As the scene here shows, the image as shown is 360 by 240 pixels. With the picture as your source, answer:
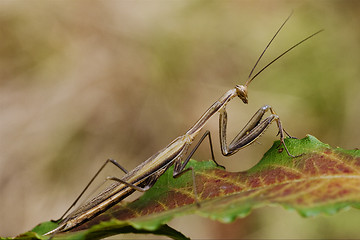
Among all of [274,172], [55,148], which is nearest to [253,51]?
[55,148]

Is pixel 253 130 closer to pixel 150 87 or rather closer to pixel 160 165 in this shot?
pixel 160 165

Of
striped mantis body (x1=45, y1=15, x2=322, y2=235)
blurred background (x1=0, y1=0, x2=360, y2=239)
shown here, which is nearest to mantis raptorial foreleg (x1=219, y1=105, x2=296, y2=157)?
striped mantis body (x1=45, y1=15, x2=322, y2=235)

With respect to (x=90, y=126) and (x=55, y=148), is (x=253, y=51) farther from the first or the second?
(x=55, y=148)

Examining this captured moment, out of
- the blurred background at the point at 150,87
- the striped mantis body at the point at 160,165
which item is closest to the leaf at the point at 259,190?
the striped mantis body at the point at 160,165

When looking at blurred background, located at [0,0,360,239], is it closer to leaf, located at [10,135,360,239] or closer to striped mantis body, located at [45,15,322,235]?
striped mantis body, located at [45,15,322,235]

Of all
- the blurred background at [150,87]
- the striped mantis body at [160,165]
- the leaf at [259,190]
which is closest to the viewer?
the leaf at [259,190]

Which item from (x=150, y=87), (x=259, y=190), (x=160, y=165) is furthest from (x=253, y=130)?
(x=150, y=87)

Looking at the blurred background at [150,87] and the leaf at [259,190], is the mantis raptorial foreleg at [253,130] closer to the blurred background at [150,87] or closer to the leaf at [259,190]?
the leaf at [259,190]
